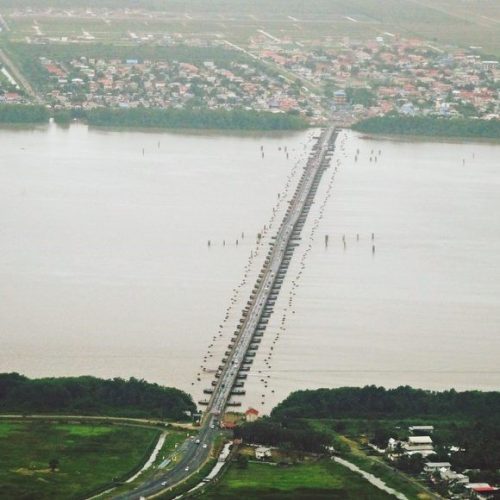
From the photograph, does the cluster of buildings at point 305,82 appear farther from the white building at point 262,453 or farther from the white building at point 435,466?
the white building at point 435,466

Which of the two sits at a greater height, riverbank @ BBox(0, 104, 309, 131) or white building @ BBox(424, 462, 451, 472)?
white building @ BBox(424, 462, 451, 472)

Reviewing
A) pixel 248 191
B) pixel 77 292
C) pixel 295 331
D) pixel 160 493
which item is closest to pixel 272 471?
pixel 160 493

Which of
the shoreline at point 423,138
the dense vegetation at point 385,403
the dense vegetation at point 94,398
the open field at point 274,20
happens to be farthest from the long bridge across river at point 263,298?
A: the open field at point 274,20

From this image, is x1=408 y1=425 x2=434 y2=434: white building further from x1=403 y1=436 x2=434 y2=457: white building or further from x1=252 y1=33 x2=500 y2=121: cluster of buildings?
x1=252 y1=33 x2=500 y2=121: cluster of buildings

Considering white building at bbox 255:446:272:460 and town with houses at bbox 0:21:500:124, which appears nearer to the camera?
white building at bbox 255:446:272:460

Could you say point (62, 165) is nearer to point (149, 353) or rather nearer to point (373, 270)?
point (373, 270)

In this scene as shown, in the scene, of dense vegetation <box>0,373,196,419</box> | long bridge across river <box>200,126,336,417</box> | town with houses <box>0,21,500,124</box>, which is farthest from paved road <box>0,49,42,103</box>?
dense vegetation <box>0,373,196,419</box>
